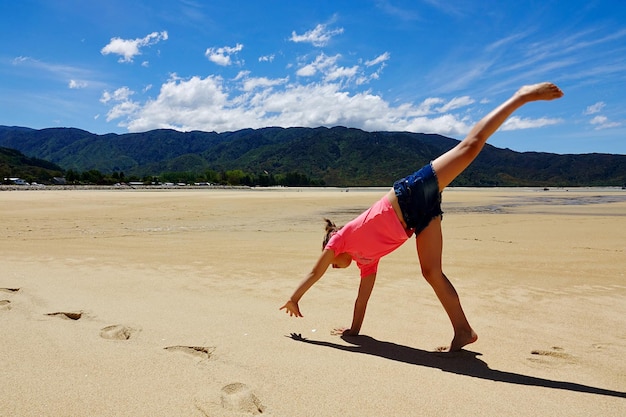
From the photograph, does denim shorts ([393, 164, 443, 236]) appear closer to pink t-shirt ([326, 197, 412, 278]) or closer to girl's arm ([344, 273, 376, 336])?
pink t-shirt ([326, 197, 412, 278])

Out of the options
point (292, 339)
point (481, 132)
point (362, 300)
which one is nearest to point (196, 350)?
point (292, 339)

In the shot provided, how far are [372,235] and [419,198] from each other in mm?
528

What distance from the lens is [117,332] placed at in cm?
402

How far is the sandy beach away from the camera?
2730 mm

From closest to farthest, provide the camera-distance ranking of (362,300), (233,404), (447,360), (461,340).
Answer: (233,404), (447,360), (461,340), (362,300)

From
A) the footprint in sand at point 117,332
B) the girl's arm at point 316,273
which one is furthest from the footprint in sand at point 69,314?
the girl's arm at point 316,273

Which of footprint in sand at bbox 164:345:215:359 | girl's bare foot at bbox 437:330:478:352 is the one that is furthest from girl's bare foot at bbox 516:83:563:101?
footprint in sand at bbox 164:345:215:359

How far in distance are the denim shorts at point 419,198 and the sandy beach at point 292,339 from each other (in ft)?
3.88

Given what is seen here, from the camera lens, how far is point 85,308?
15.8ft

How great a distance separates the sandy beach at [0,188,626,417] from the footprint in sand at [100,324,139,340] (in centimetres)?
2

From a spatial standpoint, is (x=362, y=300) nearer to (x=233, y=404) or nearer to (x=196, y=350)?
(x=196, y=350)

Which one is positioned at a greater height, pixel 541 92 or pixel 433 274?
pixel 541 92

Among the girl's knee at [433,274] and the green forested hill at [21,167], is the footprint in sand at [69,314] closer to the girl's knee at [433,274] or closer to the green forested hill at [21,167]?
the girl's knee at [433,274]

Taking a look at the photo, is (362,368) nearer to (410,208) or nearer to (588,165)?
(410,208)
